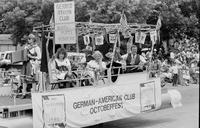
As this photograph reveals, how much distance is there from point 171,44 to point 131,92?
23629 mm

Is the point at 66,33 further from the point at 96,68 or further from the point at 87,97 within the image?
the point at 96,68

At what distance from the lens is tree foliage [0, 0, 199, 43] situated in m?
21.6

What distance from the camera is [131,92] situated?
993cm

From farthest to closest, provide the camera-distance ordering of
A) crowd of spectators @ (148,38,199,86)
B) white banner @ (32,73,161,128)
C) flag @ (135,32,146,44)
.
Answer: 1. crowd of spectators @ (148,38,199,86)
2. flag @ (135,32,146,44)
3. white banner @ (32,73,161,128)

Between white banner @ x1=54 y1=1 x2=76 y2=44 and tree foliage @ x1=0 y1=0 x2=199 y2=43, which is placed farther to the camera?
tree foliage @ x1=0 y1=0 x2=199 y2=43

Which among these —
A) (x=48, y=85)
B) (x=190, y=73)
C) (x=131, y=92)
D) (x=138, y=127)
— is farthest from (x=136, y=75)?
(x=190, y=73)

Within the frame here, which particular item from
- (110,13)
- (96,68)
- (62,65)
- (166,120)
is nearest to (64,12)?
(62,65)

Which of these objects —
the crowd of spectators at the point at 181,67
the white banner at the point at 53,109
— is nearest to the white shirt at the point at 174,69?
the crowd of spectators at the point at 181,67

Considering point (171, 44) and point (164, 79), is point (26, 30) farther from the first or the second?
point (171, 44)

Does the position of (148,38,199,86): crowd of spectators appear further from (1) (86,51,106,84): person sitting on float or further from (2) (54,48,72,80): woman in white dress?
(2) (54,48,72,80): woman in white dress

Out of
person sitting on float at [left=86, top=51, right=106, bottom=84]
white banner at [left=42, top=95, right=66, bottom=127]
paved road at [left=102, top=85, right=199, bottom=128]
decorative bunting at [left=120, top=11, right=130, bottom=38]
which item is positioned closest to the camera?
white banner at [left=42, top=95, right=66, bottom=127]

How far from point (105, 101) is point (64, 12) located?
7.32ft

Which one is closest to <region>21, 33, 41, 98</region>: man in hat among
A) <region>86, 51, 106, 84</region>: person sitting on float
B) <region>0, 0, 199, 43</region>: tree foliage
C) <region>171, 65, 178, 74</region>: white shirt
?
<region>86, 51, 106, 84</region>: person sitting on float

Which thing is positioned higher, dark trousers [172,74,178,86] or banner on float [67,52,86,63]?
banner on float [67,52,86,63]
